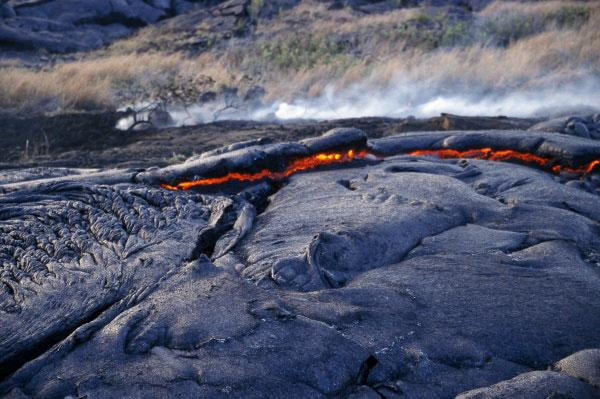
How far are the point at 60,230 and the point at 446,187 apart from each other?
2.42 meters

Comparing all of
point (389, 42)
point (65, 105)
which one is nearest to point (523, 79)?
point (389, 42)

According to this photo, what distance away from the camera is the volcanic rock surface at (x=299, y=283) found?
2.20 meters

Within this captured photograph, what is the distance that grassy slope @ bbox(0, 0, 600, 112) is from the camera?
464 inches

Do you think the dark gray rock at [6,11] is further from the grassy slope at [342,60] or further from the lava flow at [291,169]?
the lava flow at [291,169]

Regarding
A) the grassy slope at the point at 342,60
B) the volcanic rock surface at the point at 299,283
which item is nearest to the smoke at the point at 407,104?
the grassy slope at the point at 342,60

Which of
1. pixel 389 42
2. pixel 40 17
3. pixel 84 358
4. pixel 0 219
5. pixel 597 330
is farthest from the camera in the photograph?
pixel 40 17

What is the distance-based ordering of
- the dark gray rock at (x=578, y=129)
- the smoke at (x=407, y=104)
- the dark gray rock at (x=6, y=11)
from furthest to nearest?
the dark gray rock at (x=6, y=11)
the smoke at (x=407, y=104)
the dark gray rock at (x=578, y=129)

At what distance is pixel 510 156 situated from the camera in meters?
4.91

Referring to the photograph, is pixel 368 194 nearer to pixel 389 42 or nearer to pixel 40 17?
pixel 389 42

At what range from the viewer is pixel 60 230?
133 inches

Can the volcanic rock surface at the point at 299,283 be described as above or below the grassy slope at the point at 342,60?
above

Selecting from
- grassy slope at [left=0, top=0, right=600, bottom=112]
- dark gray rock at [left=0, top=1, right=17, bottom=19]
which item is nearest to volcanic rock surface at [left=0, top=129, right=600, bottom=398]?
grassy slope at [left=0, top=0, right=600, bottom=112]

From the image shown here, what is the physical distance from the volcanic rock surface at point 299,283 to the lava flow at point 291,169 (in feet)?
0.08

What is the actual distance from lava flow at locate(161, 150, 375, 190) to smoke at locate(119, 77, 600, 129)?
5824mm
